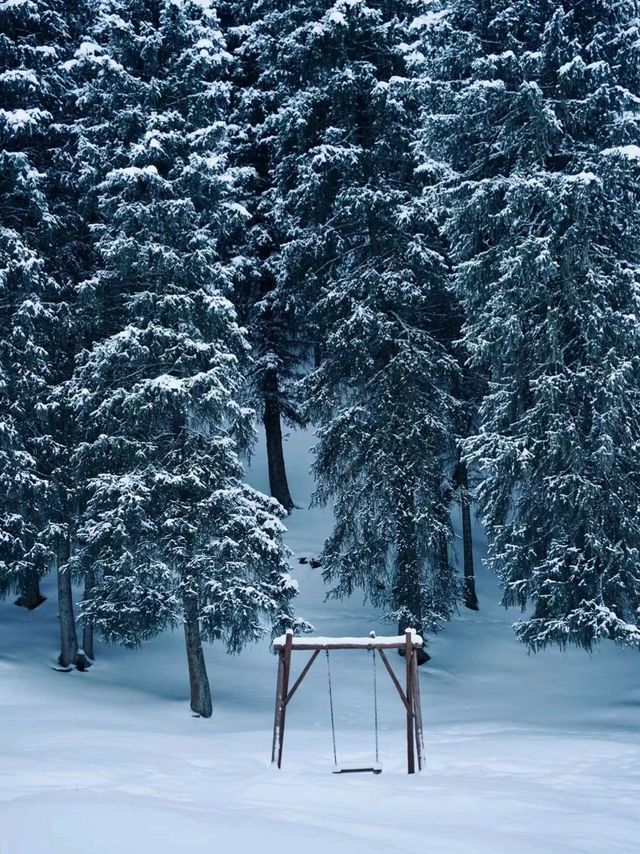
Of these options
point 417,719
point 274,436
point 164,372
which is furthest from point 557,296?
point 274,436

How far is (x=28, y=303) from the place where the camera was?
15.4 meters

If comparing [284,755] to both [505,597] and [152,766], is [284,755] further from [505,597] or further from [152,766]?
[505,597]

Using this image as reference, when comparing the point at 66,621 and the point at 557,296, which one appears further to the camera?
the point at 66,621

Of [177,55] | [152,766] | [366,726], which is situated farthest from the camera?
[177,55]

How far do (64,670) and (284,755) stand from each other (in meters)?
6.61

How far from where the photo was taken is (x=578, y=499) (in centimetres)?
1377

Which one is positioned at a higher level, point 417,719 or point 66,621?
point 66,621

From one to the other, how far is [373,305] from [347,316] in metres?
0.68

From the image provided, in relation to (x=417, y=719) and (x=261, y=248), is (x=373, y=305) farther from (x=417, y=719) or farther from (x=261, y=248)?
(x=417, y=719)

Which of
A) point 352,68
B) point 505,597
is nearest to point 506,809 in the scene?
point 505,597

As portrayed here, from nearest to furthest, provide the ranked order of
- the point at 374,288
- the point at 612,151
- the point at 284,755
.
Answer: the point at 284,755 < the point at 612,151 < the point at 374,288

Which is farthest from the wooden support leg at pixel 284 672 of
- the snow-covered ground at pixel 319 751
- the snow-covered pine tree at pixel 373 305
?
the snow-covered pine tree at pixel 373 305

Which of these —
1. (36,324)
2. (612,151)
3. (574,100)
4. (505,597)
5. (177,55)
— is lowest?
(505,597)

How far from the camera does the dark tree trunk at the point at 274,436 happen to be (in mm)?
22766
